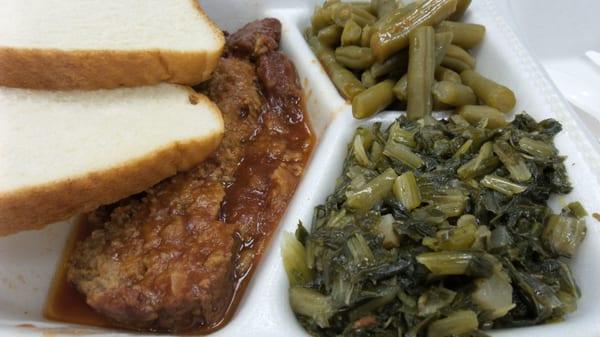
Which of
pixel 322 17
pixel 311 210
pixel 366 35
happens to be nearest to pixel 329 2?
pixel 322 17

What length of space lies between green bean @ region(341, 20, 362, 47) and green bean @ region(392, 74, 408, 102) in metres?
0.40

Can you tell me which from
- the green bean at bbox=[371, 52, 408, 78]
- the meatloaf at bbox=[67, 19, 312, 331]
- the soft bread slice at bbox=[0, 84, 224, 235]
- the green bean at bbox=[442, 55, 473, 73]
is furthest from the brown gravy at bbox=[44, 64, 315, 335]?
the green bean at bbox=[442, 55, 473, 73]

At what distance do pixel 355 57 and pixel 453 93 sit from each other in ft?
2.00

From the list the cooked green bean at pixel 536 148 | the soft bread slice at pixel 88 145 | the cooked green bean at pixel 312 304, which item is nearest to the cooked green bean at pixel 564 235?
the cooked green bean at pixel 536 148

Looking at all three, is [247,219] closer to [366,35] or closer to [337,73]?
[337,73]

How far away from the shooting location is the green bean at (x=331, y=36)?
3.06m

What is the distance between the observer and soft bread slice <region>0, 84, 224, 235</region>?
6.62ft

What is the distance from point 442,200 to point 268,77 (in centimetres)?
138

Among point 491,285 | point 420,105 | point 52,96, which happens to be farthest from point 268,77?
point 491,285

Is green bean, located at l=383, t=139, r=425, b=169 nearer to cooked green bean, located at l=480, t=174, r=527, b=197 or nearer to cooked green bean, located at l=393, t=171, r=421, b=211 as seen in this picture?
cooked green bean, located at l=393, t=171, r=421, b=211

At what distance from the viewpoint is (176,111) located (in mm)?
2412

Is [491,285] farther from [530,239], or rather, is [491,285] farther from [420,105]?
[420,105]

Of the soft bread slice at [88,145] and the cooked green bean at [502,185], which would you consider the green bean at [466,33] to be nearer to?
the cooked green bean at [502,185]

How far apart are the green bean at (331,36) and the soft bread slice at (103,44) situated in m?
0.72
